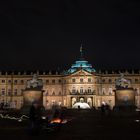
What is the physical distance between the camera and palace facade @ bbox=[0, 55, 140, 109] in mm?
142750

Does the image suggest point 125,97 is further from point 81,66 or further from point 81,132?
point 81,66

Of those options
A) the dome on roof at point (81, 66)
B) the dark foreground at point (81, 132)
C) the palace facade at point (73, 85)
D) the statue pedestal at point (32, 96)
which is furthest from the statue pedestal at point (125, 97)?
the dome on roof at point (81, 66)

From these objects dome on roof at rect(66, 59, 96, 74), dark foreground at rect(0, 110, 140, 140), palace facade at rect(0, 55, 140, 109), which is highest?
dome on roof at rect(66, 59, 96, 74)

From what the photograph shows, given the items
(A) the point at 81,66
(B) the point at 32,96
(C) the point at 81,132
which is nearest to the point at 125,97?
(B) the point at 32,96

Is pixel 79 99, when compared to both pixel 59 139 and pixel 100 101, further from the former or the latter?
pixel 59 139

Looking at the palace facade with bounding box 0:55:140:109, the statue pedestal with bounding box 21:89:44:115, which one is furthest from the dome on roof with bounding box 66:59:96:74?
the statue pedestal with bounding box 21:89:44:115

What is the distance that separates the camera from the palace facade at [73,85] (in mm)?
142750

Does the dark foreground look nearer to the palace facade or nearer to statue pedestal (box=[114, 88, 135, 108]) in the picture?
statue pedestal (box=[114, 88, 135, 108])

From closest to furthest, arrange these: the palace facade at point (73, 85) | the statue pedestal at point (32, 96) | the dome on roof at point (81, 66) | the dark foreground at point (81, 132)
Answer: the dark foreground at point (81, 132) → the statue pedestal at point (32, 96) → the palace facade at point (73, 85) → the dome on roof at point (81, 66)

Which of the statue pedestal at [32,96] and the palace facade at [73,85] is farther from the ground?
the palace facade at [73,85]

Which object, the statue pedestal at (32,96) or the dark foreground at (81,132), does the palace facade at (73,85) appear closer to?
the statue pedestal at (32,96)

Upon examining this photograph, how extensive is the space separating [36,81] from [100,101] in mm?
88974

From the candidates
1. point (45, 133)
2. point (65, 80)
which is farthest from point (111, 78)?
point (45, 133)

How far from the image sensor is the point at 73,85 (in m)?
144
